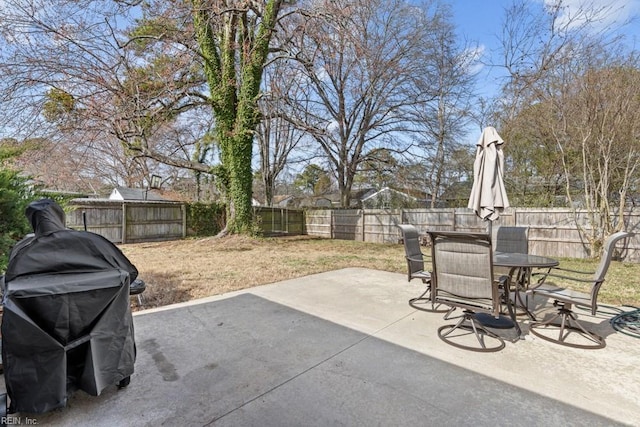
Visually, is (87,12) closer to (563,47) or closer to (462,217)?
(462,217)

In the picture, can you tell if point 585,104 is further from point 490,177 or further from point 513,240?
point 490,177

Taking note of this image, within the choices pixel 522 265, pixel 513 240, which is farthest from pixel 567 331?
pixel 513 240

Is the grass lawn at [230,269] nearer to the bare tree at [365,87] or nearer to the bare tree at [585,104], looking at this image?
the bare tree at [585,104]

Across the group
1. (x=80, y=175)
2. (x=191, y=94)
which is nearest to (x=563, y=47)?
(x=191, y=94)

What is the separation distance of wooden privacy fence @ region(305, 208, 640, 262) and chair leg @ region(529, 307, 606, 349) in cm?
193

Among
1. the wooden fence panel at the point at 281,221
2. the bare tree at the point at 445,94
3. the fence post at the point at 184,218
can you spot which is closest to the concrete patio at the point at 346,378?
the fence post at the point at 184,218

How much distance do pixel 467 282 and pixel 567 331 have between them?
140cm

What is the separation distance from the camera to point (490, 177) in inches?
148

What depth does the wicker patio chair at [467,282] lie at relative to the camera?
8.80 ft

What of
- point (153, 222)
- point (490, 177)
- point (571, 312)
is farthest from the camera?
point (153, 222)

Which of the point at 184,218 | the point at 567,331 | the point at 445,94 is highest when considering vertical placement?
the point at 445,94

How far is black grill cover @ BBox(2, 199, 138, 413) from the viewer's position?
1.65m

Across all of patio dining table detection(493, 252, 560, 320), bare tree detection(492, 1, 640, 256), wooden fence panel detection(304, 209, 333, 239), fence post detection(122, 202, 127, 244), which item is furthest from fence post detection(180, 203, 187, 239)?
bare tree detection(492, 1, 640, 256)

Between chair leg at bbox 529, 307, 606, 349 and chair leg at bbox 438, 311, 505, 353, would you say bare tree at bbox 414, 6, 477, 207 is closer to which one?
chair leg at bbox 529, 307, 606, 349
